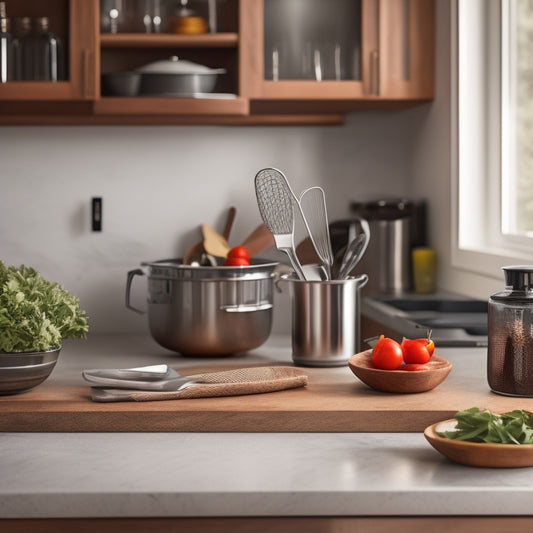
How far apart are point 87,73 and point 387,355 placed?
1.29 metres

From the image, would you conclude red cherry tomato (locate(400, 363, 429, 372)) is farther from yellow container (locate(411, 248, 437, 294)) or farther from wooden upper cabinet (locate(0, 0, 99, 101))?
wooden upper cabinet (locate(0, 0, 99, 101))

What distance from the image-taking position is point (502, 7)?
235cm

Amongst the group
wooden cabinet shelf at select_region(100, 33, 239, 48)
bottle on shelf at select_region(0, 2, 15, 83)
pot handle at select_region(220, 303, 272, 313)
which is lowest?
pot handle at select_region(220, 303, 272, 313)

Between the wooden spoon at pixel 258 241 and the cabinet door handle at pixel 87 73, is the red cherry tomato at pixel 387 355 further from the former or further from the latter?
the cabinet door handle at pixel 87 73

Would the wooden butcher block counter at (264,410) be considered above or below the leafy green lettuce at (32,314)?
below

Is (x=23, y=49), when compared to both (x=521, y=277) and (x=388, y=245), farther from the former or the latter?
(x=521, y=277)

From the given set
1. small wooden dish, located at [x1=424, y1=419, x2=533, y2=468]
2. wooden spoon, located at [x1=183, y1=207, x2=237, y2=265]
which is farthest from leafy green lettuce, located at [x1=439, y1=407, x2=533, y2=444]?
wooden spoon, located at [x1=183, y1=207, x2=237, y2=265]

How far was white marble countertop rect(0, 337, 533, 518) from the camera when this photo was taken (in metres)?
1.07

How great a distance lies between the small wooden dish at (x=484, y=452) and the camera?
1.13 metres

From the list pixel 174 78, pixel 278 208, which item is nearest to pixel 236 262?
pixel 278 208

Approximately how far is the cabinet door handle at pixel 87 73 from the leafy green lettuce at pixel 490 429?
1.54 meters

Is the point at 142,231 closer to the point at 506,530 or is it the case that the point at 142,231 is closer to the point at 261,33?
the point at 261,33

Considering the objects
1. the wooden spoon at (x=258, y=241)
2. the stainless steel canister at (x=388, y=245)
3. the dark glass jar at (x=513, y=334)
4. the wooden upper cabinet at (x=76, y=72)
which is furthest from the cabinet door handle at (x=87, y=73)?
the dark glass jar at (x=513, y=334)

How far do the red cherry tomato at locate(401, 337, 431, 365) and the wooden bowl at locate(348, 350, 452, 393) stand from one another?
2 centimetres
